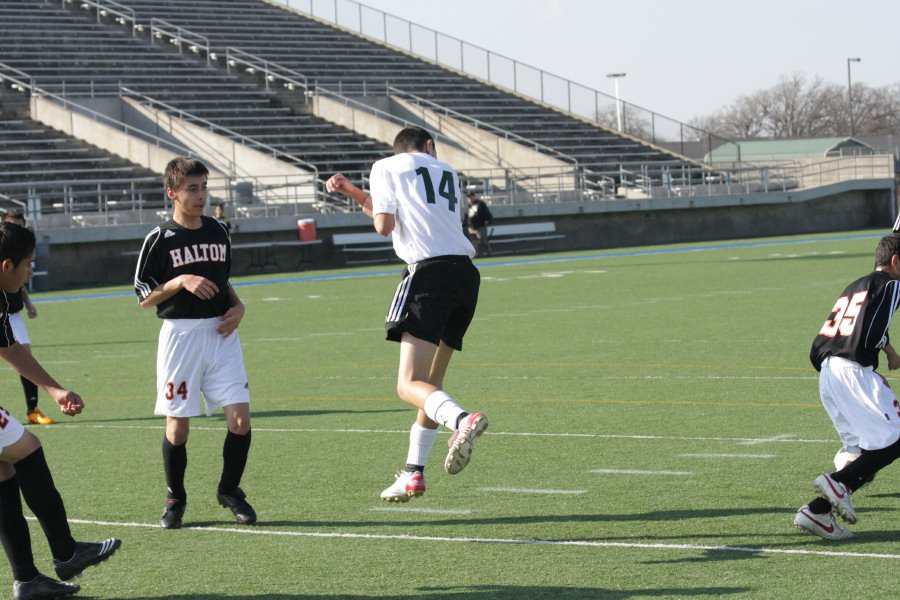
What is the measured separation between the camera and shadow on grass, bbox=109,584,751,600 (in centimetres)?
523

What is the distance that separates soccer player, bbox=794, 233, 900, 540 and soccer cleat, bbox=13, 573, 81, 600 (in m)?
3.08

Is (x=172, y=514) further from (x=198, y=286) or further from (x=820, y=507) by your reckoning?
(x=820, y=507)

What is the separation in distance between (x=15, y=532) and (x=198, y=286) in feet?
5.21

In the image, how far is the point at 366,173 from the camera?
3984 centimetres

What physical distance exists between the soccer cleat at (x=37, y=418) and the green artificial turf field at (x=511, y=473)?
0.22 metres

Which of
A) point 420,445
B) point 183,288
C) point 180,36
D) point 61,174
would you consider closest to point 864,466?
point 420,445

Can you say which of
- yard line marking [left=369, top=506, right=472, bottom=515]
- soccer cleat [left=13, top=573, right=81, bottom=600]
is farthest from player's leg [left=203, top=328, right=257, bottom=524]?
soccer cleat [left=13, top=573, right=81, bottom=600]

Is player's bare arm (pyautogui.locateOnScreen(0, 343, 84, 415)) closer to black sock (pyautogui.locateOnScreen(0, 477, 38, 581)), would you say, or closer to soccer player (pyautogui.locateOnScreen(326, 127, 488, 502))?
black sock (pyautogui.locateOnScreen(0, 477, 38, 581))

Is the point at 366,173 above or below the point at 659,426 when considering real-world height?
above

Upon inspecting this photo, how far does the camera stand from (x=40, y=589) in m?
5.44

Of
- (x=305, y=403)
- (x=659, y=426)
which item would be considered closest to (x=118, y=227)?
(x=305, y=403)

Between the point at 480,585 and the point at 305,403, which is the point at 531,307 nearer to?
the point at 305,403

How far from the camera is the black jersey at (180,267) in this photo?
681 cm

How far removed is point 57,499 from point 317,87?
4127 cm
